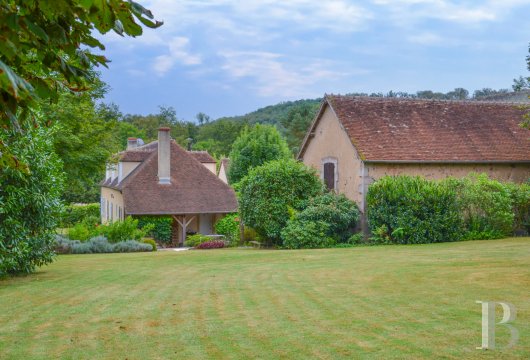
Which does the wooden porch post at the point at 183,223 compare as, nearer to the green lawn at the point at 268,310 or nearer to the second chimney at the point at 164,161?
the second chimney at the point at 164,161

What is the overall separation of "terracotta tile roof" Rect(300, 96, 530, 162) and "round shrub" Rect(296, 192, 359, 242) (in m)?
2.01

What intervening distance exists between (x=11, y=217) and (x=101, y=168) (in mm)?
15985

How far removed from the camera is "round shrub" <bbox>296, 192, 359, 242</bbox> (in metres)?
23.2

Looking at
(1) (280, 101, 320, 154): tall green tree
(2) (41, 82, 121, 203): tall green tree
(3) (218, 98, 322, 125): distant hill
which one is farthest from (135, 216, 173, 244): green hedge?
(3) (218, 98, 322, 125): distant hill

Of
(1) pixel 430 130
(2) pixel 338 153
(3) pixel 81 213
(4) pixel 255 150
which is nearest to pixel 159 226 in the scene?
(4) pixel 255 150

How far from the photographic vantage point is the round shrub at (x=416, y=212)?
21766mm

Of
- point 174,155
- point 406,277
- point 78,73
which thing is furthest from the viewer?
point 174,155

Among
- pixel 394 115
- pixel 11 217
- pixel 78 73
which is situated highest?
pixel 394 115

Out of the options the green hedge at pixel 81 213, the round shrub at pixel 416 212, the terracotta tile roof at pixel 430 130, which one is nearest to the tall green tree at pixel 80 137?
the terracotta tile roof at pixel 430 130

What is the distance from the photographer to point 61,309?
9.42 metres

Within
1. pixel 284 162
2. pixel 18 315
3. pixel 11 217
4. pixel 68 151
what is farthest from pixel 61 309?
pixel 68 151

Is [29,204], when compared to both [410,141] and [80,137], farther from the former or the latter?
[410,141]

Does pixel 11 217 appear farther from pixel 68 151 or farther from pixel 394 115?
pixel 394 115

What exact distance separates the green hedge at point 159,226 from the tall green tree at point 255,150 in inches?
467
